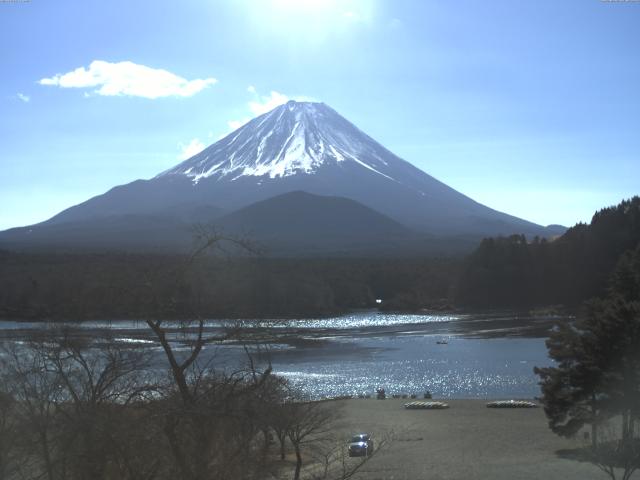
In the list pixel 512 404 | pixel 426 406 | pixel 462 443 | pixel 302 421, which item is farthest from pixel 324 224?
pixel 302 421

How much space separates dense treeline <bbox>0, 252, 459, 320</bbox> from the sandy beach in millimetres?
3698

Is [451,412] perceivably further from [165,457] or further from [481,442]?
[165,457]

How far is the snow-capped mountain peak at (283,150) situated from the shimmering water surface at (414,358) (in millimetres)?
78830

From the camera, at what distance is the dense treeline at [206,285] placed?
390cm

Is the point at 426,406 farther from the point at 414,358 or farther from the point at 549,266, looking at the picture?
the point at 549,266

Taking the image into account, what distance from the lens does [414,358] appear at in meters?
29.4

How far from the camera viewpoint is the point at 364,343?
3381 cm

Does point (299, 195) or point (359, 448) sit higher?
point (299, 195)

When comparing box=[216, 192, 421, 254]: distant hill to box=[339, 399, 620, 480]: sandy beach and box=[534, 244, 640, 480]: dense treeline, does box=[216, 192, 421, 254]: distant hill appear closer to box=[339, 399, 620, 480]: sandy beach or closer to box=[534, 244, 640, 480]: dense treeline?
box=[339, 399, 620, 480]: sandy beach

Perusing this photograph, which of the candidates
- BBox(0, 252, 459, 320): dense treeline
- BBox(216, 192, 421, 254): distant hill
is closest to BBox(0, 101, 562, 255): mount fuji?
BBox(216, 192, 421, 254): distant hill

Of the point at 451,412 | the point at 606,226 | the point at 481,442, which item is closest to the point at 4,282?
the point at 451,412

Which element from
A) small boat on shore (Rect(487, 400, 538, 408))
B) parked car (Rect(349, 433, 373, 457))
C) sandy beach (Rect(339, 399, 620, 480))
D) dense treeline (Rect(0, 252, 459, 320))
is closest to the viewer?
dense treeline (Rect(0, 252, 459, 320))

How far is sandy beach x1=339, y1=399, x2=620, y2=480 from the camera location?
43.3 ft

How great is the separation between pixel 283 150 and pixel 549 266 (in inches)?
2761
